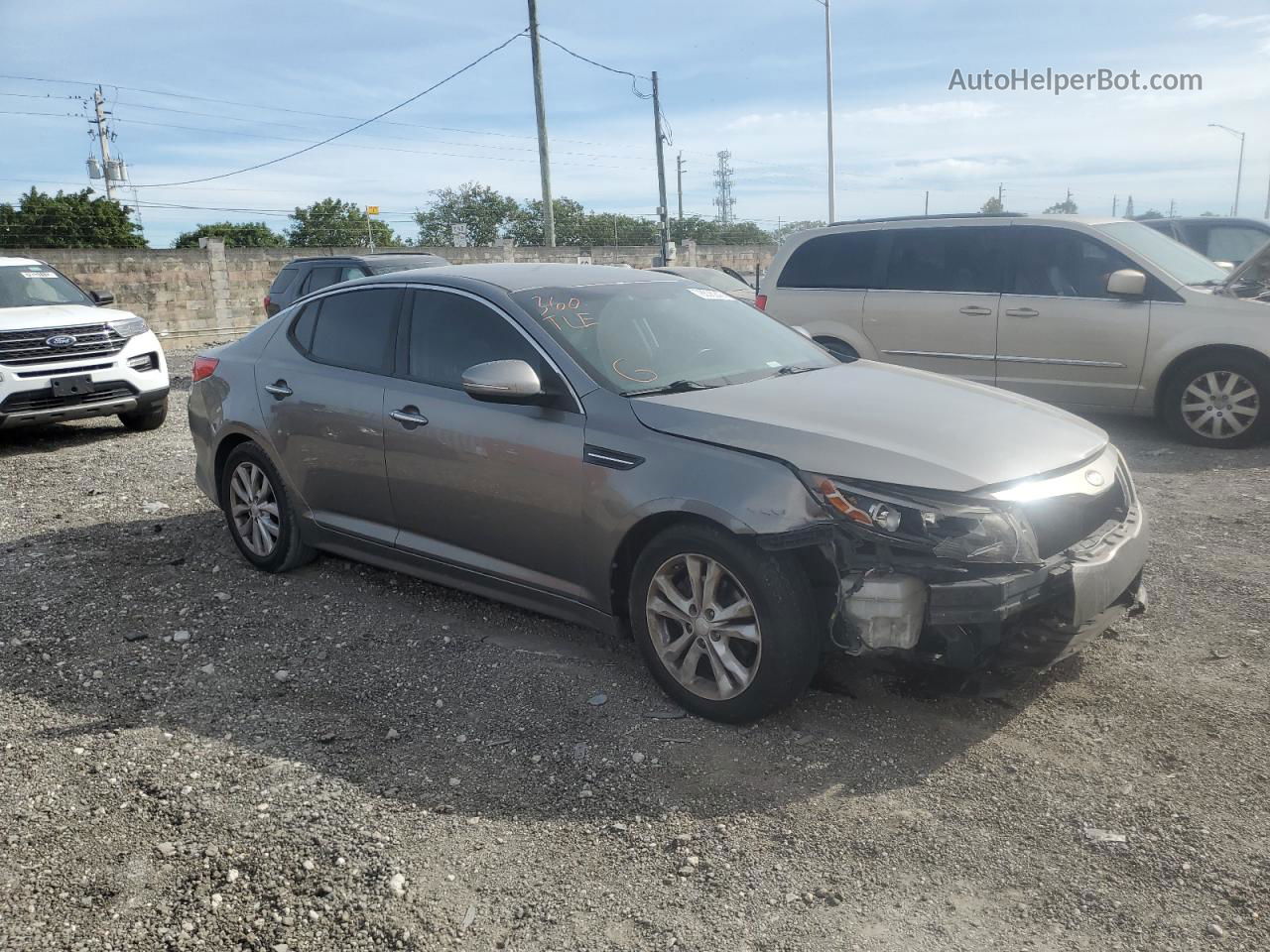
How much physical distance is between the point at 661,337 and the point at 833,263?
5.68 meters

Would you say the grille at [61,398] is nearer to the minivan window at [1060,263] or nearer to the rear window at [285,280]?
the rear window at [285,280]

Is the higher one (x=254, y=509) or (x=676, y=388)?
(x=676, y=388)

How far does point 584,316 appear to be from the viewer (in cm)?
459

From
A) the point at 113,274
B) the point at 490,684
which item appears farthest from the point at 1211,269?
the point at 113,274

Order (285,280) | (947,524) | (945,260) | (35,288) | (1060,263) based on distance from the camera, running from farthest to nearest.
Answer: (285,280) → (35,288) → (945,260) → (1060,263) → (947,524)

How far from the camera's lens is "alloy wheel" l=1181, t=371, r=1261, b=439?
8.04m

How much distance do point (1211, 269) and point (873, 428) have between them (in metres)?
6.61

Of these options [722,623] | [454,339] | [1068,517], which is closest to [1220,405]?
[1068,517]

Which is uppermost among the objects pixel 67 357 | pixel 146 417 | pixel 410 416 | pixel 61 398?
pixel 410 416

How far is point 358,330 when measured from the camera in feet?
17.3

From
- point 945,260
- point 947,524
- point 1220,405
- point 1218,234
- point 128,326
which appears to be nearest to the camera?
point 947,524

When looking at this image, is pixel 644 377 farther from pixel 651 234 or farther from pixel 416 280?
pixel 651 234

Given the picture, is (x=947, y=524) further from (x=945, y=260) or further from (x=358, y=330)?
(x=945, y=260)

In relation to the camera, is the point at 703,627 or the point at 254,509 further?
the point at 254,509
